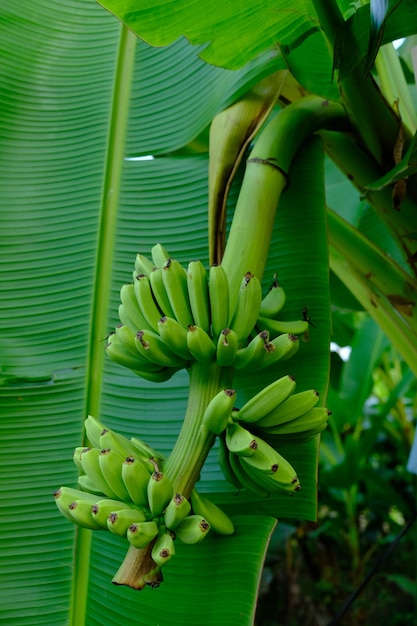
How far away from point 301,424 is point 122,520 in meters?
0.20

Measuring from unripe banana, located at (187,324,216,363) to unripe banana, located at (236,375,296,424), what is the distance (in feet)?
0.20

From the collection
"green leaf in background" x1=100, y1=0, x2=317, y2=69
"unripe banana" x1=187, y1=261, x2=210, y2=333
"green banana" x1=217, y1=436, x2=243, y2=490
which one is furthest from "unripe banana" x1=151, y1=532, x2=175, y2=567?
"green leaf in background" x1=100, y1=0, x2=317, y2=69

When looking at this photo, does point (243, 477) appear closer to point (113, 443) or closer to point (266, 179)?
point (113, 443)

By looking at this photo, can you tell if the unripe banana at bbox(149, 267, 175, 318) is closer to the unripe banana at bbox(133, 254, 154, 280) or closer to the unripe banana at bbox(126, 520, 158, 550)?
the unripe banana at bbox(133, 254, 154, 280)

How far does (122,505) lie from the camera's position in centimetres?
54

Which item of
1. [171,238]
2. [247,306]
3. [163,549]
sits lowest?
[163,549]

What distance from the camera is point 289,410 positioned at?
589 mm

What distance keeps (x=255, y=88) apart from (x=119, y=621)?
2.19ft

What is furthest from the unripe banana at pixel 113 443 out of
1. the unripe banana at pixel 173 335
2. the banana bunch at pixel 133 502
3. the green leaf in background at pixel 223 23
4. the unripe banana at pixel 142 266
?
the green leaf in background at pixel 223 23

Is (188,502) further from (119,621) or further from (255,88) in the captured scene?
(255,88)

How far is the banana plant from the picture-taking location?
25.0 inches

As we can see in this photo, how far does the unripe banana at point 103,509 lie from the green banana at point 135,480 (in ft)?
0.05

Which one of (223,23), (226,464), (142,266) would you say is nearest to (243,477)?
(226,464)

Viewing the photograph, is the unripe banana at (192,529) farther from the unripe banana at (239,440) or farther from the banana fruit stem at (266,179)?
the banana fruit stem at (266,179)
